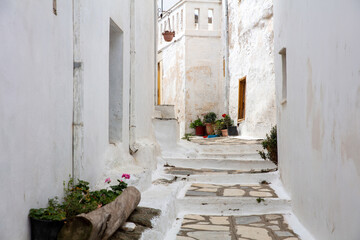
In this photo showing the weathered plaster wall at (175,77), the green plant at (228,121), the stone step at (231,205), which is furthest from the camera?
the weathered plaster wall at (175,77)

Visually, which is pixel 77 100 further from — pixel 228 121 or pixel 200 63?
pixel 200 63

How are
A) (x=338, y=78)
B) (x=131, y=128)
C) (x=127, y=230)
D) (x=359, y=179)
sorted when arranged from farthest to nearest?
(x=131, y=128), (x=127, y=230), (x=338, y=78), (x=359, y=179)

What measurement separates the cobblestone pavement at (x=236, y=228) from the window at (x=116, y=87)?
5.75ft

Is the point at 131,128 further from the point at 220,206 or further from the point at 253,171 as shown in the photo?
the point at 253,171

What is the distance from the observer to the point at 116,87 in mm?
6230

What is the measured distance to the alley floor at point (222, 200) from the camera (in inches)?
Answer: 185

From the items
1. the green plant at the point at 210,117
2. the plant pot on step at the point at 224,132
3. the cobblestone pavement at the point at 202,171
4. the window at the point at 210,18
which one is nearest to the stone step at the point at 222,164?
the cobblestone pavement at the point at 202,171

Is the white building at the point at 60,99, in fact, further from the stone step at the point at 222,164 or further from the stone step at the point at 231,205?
the stone step at the point at 222,164

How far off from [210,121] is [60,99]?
13635 millimetres

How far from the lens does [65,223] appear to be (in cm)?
280

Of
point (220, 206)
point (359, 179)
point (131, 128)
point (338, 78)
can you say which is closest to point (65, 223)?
point (359, 179)

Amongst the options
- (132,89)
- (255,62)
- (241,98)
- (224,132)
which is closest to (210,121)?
(224,132)

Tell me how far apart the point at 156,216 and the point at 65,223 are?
1.43 m

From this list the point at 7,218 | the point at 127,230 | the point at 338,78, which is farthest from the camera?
the point at 127,230
